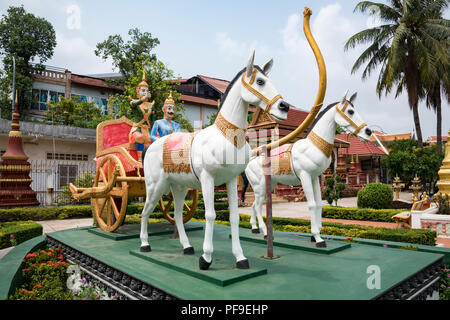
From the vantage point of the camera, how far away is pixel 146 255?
3.69m

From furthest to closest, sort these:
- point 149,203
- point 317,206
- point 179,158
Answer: point 317,206 < point 149,203 < point 179,158

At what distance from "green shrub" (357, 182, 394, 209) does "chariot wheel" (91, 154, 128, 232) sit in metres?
10.1

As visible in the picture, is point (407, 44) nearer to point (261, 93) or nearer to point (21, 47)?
point (261, 93)

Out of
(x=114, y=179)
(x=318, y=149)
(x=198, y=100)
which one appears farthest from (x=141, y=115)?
(x=198, y=100)

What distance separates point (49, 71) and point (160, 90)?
9.77 m

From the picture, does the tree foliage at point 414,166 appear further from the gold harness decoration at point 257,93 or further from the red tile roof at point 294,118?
the gold harness decoration at point 257,93

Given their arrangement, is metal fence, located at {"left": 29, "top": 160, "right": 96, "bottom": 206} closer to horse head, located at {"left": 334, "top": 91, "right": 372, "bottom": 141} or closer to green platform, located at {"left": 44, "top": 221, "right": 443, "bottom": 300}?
green platform, located at {"left": 44, "top": 221, "right": 443, "bottom": 300}

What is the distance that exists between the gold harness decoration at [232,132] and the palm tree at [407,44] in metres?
15.0

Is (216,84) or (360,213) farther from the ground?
(216,84)

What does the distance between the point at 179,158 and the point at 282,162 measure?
6.63 ft

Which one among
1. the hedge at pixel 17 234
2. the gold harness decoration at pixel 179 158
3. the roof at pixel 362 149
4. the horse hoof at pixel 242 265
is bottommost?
the hedge at pixel 17 234

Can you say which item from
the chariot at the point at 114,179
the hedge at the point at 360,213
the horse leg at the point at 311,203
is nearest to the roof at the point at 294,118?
the hedge at the point at 360,213

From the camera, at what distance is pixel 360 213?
11219mm

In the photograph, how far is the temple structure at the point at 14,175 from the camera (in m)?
11.1
